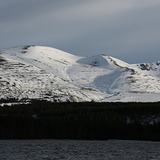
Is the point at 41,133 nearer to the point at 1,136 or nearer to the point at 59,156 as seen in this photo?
the point at 1,136

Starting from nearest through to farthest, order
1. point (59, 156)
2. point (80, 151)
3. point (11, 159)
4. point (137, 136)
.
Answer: point (11, 159) < point (59, 156) < point (80, 151) < point (137, 136)

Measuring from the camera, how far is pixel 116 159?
102 metres

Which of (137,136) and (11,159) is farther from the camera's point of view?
(137,136)

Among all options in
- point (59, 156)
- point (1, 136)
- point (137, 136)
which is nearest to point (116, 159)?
point (59, 156)

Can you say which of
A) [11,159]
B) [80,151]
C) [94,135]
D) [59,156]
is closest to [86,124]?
[94,135]

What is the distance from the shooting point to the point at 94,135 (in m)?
176

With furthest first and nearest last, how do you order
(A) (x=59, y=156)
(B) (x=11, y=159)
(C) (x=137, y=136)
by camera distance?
(C) (x=137, y=136) < (A) (x=59, y=156) < (B) (x=11, y=159)

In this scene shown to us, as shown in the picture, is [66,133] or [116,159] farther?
[66,133]

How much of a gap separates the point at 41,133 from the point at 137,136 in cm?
3657

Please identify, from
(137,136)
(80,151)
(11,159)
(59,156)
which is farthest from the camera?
(137,136)

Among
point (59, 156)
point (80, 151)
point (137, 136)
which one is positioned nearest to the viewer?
point (59, 156)

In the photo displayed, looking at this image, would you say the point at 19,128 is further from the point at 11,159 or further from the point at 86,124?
the point at 11,159

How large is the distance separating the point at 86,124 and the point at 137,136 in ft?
66.6

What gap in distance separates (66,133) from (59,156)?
67922mm
